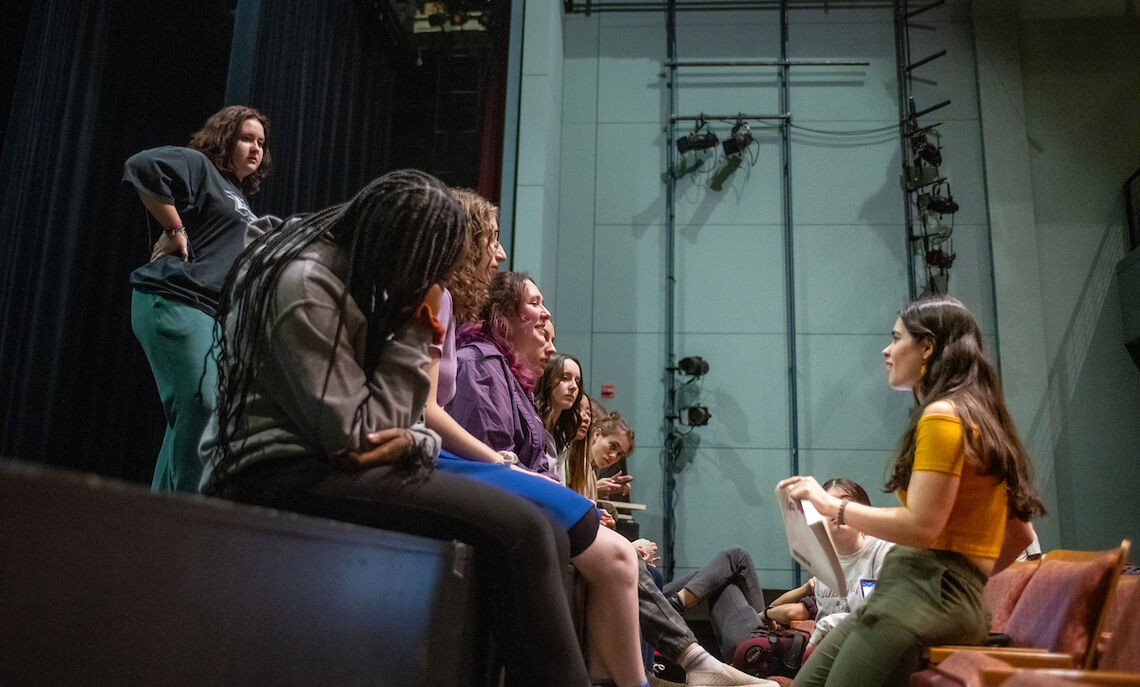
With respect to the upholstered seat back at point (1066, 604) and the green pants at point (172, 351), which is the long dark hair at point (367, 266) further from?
the upholstered seat back at point (1066, 604)

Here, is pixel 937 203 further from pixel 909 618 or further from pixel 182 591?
pixel 182 591

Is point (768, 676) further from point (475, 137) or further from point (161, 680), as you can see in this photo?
point (475, 137)

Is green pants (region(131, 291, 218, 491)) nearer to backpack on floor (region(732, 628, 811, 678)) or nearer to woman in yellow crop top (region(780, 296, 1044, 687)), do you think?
woman in yellow crop top (region(780, 296, 1044, 687))

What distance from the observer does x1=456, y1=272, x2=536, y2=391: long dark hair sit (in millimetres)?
2631

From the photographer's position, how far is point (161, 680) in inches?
27.9

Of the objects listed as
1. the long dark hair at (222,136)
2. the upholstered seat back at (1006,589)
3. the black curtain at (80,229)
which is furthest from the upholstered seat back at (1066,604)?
the black curtain at (80,229)

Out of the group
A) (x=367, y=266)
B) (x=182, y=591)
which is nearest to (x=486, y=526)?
(x=367, y=266)

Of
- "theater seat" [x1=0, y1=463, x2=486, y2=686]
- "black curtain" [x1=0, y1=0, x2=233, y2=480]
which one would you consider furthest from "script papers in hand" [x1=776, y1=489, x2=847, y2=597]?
"black curtain" [x1=0, y1=0, x2=233, y2=480]

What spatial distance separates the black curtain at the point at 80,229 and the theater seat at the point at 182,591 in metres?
2.40

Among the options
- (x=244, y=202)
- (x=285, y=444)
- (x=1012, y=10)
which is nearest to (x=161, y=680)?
(x=285, y=444)

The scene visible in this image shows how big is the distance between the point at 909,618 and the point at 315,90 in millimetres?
3935

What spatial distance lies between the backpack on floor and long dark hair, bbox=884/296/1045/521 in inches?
76.7

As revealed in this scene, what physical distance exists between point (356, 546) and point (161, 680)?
0.30 metres

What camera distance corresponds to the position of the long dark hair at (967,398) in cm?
162
